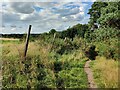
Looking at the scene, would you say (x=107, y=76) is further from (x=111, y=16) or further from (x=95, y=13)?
(x=95, y=13)

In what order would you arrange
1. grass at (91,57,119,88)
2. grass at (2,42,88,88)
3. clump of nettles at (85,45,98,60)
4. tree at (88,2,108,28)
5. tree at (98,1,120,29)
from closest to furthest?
grass at (91,57,119,88), grass at (2,42,88,88), tree at (98,1,120,29), clump of nettles at (85,45,98,60), tree at (88,2,108,28)

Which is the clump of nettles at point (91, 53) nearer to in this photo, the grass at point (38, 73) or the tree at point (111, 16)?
the tree at point (111, 16)

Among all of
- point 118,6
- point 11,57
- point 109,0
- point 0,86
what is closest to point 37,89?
point 0,86

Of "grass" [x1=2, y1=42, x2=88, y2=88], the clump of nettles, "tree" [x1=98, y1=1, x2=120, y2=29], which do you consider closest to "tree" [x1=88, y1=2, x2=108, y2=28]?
"tree" [x1=98, y1=1, x2=120, y2=29]

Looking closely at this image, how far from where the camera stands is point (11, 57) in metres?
8.95

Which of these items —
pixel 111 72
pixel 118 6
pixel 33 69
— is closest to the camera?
pixel 111 72

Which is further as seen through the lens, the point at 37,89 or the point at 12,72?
the point at 12,72

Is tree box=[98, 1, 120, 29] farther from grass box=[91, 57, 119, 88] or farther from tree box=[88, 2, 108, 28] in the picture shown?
grass box=[91, 57, 119, 88]

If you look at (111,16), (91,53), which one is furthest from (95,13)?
(91,53)

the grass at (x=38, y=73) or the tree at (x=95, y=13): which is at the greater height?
the tree at (x=95, y=13)

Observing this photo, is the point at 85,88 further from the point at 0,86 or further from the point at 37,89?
the point at 0,86

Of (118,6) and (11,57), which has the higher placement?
(118,6)

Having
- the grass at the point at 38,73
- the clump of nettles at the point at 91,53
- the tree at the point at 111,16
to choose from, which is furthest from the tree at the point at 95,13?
the grass at the point at 38,73

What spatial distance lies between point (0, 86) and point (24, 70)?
44.4 inches
